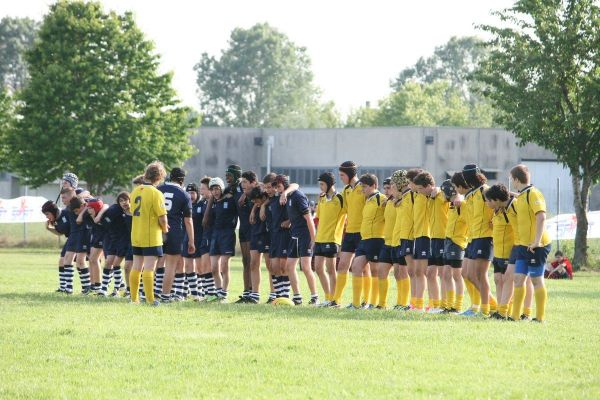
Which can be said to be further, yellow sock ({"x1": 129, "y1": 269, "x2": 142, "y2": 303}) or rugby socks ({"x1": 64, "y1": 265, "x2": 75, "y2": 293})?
rugby socks ({"x1": 64, "y1": 265, "x2": 75, "y2": 293})

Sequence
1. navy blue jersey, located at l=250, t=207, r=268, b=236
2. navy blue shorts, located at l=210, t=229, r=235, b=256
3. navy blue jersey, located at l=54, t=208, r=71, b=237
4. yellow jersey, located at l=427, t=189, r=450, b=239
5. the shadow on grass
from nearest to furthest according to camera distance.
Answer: the shadow on grass < yellow jersey, located at l=427, t=189, r=450, b=239 < navy blue jersey, located at l=250, t=207, r=268, b=236 < navy blue shorts, located at l=210, t=229, r=235, b=256 < navy blue jersey, located at l=54, t=208, r=71, b=237

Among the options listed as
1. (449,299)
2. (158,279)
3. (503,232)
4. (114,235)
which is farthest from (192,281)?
(503,232)

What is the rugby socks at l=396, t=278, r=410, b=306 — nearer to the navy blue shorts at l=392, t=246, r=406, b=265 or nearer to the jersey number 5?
the navy blue shorts at l=392, t=246, r=406, b=265

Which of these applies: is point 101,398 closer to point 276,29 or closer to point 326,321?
point 326,321

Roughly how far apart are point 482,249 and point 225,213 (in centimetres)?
489

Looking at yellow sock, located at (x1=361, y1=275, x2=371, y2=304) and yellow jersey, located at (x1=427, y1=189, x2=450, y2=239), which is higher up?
yellow jersey, located at (x1=427, y1=189, x2=450, y2=239)

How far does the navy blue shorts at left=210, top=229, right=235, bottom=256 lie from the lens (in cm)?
1897

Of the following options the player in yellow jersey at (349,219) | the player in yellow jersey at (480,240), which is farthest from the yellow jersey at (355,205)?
the player in yellow jersey at (480,240)

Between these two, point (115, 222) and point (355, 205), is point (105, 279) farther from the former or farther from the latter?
point (355, 205)

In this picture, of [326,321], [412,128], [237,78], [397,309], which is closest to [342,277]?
[397,309]

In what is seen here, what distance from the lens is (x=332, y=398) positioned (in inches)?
353

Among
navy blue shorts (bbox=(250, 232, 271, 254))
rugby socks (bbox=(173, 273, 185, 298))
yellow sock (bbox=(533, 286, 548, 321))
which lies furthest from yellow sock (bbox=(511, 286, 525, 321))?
rugby socks (bbox=(173, 273, 185, 298))

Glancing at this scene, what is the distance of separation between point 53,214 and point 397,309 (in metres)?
7.40

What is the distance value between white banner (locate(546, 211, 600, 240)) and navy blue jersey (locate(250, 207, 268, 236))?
20.6 m
